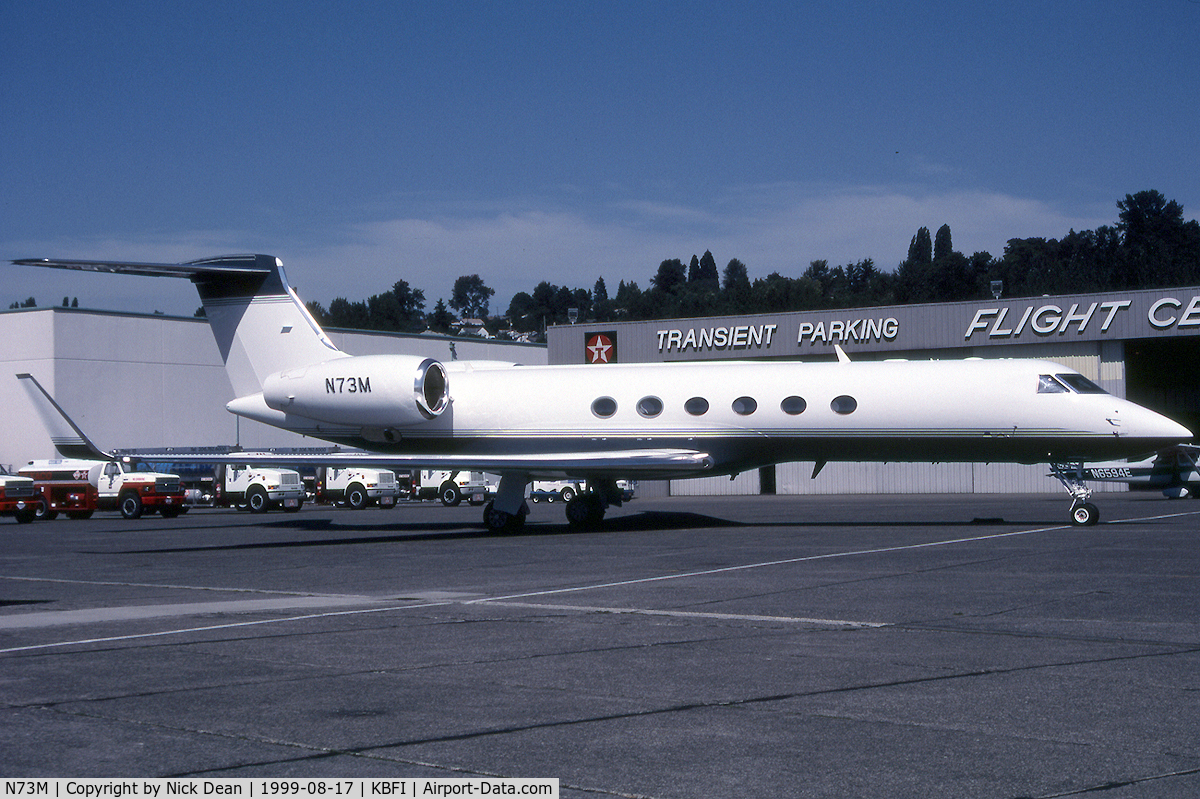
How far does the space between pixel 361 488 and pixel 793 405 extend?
22.8m

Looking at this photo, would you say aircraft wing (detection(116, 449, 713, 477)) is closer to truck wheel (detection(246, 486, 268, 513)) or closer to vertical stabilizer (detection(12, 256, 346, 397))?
vertical stabilizer (detection(12, 256, 346, 397))

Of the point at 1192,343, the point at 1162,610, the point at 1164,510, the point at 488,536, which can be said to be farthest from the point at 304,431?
the point at 1192,343

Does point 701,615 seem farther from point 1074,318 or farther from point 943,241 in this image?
point 943,241

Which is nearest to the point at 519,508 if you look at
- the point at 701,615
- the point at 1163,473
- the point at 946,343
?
the point at 701,615

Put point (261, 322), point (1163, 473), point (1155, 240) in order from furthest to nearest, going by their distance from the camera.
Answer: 1. point (1155, 240)
2. point (1163, 473)
3. point (261, 322)

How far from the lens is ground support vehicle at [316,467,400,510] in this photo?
3956 centimetres

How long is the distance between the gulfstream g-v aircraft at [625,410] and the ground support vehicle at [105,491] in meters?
13.1

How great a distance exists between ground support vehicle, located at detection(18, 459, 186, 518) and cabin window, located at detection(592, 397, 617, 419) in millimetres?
19334

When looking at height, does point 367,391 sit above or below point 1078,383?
above

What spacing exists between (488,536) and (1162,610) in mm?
14095

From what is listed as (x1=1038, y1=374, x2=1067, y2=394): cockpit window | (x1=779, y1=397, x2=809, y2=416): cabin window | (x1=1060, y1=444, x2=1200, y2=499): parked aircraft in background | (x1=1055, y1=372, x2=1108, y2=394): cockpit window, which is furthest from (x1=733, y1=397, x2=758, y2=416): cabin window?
(x1=1060, y1=444, x2=1200, y2=499): parked aircraft in background

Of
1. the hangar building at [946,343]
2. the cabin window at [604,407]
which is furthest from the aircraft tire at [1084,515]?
the hangar building at [946,343]

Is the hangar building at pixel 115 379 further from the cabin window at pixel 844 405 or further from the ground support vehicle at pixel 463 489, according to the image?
the cabin window at pixel 844 405

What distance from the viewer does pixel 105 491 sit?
37000 mm
